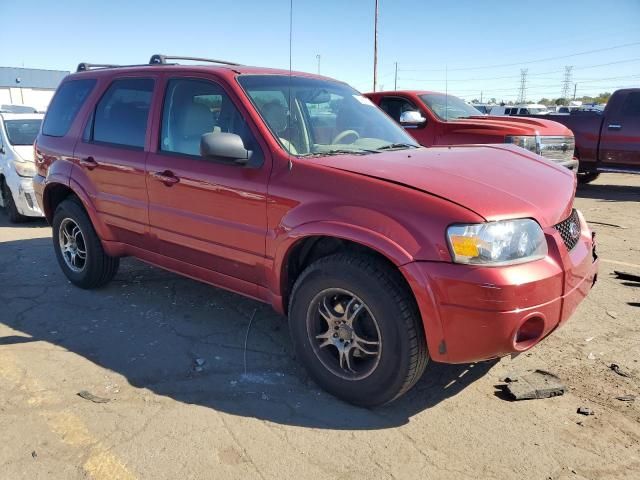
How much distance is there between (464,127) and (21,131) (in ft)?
22.7

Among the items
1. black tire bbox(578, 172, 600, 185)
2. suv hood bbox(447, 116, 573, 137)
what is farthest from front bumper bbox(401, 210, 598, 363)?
black tire bbox(578, 172, 600, 185)

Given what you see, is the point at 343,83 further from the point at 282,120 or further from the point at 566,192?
the point at 566,192

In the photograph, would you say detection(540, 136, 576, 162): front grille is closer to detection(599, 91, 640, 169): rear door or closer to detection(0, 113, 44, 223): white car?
detection(599, 91, 640, 169): rear door

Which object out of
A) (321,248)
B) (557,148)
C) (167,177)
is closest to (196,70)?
(167,177)

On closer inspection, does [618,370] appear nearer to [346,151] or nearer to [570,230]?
[570,230]

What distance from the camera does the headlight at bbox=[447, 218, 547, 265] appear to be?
2.57m

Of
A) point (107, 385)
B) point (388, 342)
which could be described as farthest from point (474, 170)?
point (107, 385)

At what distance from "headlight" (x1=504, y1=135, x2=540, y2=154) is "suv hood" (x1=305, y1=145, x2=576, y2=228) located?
14.9ft

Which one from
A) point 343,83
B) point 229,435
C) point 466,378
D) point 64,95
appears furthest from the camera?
point 64,95

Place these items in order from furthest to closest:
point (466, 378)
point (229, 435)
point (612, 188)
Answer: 1. point (612, 188)
2. point (466, 378)
3. point (229, 435)

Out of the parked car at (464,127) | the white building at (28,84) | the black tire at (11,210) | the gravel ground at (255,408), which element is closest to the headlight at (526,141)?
the parked car at (464,127)

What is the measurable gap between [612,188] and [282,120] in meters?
10.3

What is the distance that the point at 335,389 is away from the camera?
122 inches

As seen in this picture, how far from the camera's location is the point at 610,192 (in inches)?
432
